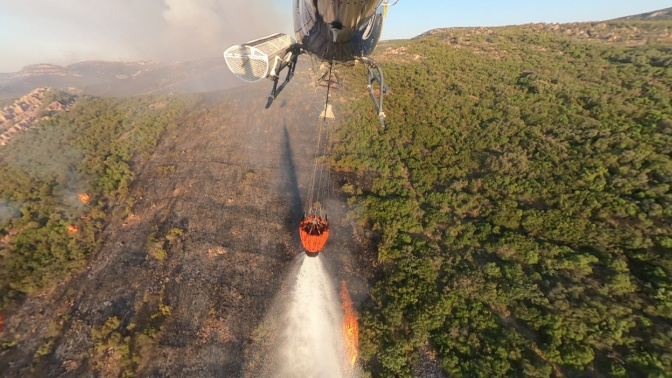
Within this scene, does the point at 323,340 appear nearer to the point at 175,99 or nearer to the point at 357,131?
the point at 357,131

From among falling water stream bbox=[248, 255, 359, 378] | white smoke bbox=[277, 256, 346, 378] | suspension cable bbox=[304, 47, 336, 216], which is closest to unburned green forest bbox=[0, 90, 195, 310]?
falling water stream bbox=[248, 255, 359, 378]

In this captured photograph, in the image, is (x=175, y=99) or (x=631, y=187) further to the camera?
(x=175, y=99)

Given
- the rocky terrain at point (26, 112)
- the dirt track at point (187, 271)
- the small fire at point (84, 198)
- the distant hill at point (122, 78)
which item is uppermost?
the distant hill at point (122, 78)

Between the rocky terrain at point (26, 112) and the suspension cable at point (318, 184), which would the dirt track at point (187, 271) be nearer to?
the suspension cable at point (318, 184)

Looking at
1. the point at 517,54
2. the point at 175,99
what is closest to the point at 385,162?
the point at 175,99

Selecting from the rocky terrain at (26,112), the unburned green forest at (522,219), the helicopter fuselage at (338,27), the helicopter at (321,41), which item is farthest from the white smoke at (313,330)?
the rocky terrain at (26,112)

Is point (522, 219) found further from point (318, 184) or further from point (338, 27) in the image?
point (338, 27)

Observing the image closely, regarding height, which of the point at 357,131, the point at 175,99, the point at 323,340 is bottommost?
the point at 323,340
